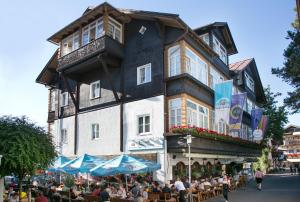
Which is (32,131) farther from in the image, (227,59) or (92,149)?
(227,59)

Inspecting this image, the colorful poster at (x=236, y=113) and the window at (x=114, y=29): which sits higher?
the window at (x=114, y=29)

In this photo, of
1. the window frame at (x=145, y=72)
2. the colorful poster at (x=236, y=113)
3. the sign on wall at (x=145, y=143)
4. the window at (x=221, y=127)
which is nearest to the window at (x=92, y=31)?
the window frame at (x=145, y=72)

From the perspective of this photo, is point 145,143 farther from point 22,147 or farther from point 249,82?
point 249,82

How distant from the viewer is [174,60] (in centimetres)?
2408

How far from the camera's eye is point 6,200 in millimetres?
18281

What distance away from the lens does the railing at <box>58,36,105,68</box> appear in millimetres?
25188

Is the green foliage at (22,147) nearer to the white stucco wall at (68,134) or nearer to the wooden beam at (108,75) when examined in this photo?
the wooden beam at (108,75)

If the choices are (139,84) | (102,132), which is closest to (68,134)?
(102,132)

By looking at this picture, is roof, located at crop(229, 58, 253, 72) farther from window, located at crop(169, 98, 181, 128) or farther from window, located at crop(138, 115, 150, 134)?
window, located at crop(138, 115, 150, 134)

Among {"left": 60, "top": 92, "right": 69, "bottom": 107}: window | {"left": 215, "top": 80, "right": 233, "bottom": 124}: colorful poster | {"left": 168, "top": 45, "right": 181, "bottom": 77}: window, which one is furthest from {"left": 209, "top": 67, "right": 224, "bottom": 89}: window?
{"left": 60, "top": 92, "right": 69, "bottom": 107}: window

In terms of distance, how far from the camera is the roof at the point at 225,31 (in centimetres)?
2922

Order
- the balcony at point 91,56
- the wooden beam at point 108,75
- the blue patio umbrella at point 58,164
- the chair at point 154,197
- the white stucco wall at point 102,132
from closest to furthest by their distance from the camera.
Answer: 1. the chair at point 154,197
2. the blue patio umbrella at point 58,164
3. the balcony at point 91,56
4. the wooden beam at point 108,75
5. the white stucco wall at point 102,132

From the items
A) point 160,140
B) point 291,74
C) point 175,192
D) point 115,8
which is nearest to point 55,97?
point 115,8

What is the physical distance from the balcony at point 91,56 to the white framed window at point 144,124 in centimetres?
488
